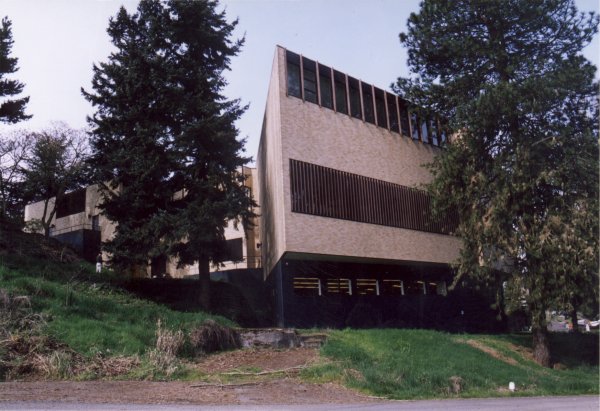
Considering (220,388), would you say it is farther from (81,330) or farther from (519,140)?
(519,140)

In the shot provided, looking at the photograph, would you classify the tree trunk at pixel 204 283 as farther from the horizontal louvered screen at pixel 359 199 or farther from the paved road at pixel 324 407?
the paved road at pixel 324 407

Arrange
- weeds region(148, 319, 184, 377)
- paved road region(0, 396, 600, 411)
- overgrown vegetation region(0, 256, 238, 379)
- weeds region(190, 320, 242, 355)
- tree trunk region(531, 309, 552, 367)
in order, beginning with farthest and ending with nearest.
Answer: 1. tree trunk region(531, 309, 552, 367)
2. weeds region(190, 320, 242, 355)
3. weeds region(148, 319, 184, 377)
4. overgrown vegetation region(0, 256, 238, 379)
5. paved road region(0, 396, 600, 411)

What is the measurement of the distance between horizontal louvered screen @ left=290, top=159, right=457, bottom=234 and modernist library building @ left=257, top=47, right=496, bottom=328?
5cm

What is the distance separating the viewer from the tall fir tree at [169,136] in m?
21.2

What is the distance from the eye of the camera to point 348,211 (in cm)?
2403

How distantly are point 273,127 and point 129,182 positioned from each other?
265 inches

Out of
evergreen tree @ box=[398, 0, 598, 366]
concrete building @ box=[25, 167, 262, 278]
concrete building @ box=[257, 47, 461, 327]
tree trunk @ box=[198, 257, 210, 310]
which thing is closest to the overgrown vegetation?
tree trunk @ box=[198, 257, 210, 310]

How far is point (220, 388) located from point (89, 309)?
24.1ft

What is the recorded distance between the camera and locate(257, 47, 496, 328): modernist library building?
22.5m

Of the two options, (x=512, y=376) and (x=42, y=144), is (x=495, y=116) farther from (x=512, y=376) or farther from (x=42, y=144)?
(x=42, y=144)

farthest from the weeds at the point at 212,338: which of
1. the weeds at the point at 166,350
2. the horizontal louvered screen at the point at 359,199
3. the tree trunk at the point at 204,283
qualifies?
the horizontal louvered screen at the point at 359,199

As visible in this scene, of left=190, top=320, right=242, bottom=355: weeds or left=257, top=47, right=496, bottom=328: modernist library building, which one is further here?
left=257, top=47, right=496, bottom=328: modernist library building

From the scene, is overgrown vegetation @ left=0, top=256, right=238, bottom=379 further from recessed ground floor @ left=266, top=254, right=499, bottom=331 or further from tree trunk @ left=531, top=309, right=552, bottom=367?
tree trunk @ left=531, top=309, right=552, bottom=367

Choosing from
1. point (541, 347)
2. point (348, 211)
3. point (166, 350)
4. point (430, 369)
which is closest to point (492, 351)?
point (541, 347)
